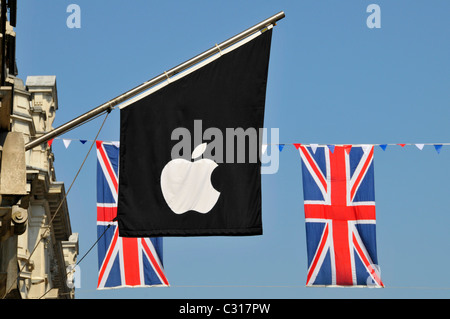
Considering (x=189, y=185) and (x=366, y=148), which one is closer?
(x=189, y=185)

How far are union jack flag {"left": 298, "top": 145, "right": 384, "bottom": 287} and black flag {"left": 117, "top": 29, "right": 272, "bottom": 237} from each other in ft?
29.0

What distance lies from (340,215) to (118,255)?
5.98 metres

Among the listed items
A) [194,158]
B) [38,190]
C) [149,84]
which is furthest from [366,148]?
[38,190]

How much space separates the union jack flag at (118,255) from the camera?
24312mm

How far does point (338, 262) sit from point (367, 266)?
721mm

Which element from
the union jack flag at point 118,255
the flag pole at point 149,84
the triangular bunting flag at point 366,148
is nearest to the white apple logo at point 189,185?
the flag pole at point 149,84

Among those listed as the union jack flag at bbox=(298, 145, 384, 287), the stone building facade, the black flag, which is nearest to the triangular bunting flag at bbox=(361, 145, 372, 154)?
the union jack flag at bbox=(298, 145, 384, 287)

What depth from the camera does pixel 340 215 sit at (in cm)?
2342

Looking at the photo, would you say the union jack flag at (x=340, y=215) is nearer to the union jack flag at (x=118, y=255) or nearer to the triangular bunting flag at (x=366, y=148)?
the triangular bunting flag at (x=366, y=148)

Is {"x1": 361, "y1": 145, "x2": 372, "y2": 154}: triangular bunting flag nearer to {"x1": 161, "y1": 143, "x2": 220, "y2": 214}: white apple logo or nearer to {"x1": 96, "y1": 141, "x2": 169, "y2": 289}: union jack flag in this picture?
{"x1": 96, "y1": 141, "x2": 169, "y2": 289}: union jack flag

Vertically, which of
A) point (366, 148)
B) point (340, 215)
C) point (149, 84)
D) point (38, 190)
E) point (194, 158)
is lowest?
point (340, 215)

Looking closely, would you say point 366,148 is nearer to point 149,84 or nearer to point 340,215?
point 340,215
